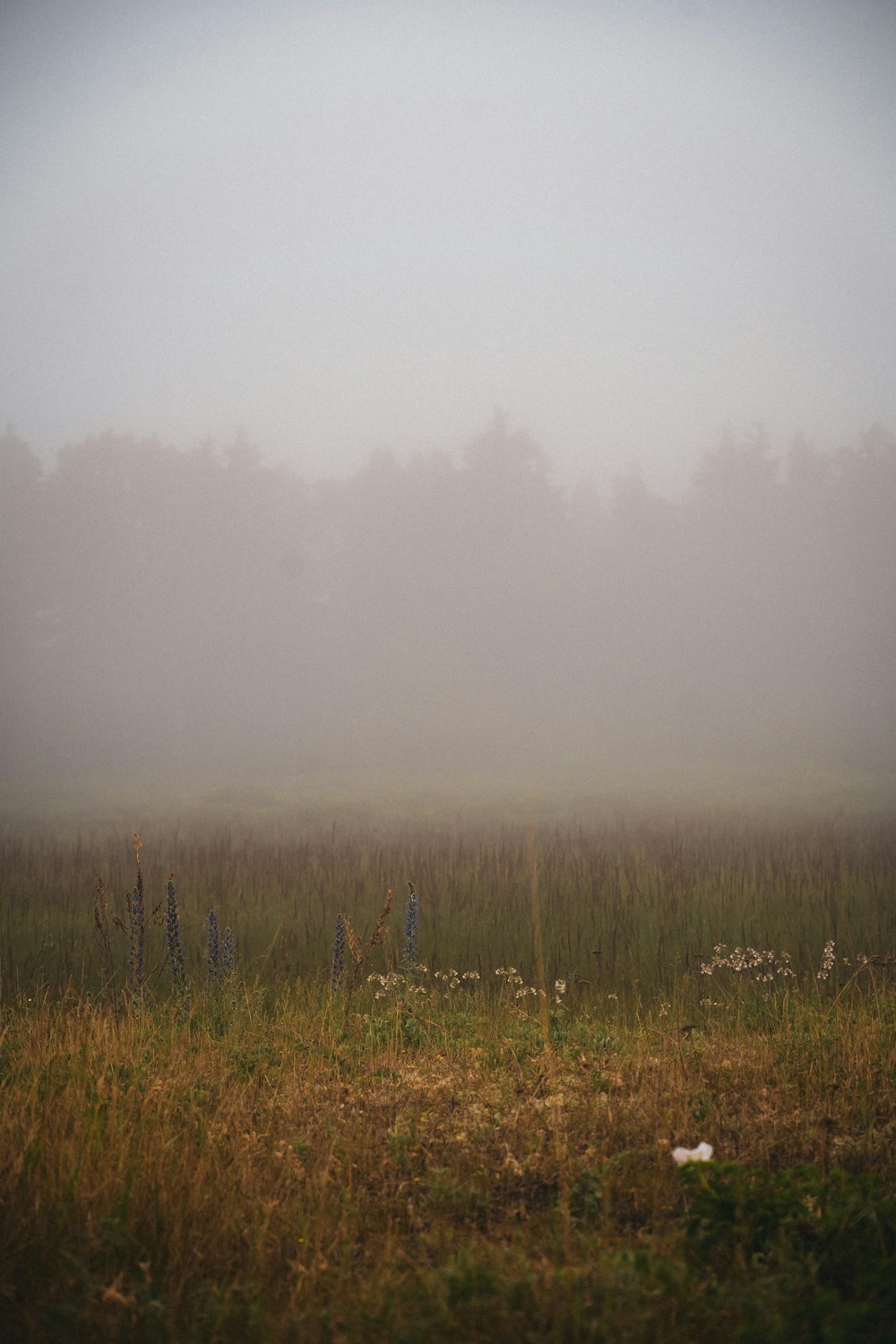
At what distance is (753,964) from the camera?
716 centimetres

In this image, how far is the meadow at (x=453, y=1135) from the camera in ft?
9.57

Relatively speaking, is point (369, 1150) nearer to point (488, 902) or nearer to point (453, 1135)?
point (453, 1135)

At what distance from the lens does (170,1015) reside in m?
6.39

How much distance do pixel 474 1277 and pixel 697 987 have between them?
489cm

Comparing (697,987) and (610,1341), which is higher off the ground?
(610,1341)

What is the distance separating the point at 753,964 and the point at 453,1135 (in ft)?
12.3

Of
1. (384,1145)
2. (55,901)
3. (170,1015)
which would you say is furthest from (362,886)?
(384,1145)

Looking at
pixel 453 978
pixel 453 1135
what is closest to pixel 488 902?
pixel 453 978

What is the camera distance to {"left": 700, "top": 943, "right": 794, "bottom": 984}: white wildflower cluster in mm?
7062

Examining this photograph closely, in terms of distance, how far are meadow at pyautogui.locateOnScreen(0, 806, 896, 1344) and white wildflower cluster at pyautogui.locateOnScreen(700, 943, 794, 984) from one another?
0.25ft

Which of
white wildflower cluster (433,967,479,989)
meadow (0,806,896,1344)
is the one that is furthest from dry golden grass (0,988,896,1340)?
white wildflower cluster (433,967,479,989)

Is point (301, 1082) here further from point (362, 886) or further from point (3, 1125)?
point (362, 886)

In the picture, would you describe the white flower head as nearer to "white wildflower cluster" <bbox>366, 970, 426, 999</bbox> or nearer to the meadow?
the meadow

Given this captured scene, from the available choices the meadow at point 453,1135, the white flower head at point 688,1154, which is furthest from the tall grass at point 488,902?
the white flower head at point 688,1154
